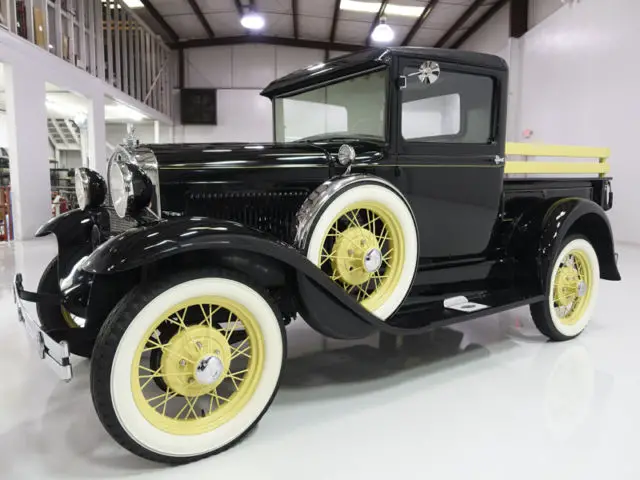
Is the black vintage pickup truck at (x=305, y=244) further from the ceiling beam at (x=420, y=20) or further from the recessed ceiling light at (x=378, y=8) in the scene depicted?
the recessed ceiling light at (x=378, y=8)

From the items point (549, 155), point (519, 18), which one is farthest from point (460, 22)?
point (549, 155)

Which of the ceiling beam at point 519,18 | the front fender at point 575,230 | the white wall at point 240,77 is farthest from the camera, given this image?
the white wall at point 240,77

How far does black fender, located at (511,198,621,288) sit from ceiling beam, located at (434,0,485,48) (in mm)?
9545

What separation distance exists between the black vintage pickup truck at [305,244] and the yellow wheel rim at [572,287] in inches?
0.5

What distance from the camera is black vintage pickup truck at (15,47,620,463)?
5.68 ft

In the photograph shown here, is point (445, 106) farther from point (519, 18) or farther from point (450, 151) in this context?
point (519, 18)

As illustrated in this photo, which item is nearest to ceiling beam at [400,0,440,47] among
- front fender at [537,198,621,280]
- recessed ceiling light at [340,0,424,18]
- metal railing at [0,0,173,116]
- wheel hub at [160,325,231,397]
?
recessed ceiling light at [340,0,424,18]

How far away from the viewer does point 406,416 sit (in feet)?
6.98

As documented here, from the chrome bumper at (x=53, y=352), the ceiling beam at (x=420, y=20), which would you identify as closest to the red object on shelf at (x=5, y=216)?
the chrome bumper at (x=53, y=352)

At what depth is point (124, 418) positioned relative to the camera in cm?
163

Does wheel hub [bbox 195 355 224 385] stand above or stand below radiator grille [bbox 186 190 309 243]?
below

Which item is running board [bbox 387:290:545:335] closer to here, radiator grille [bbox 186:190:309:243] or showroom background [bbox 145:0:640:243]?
radiator grille [bbox 186:190:309:243]

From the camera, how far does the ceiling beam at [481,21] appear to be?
11.6 meters

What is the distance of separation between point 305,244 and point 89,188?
1.37 m
